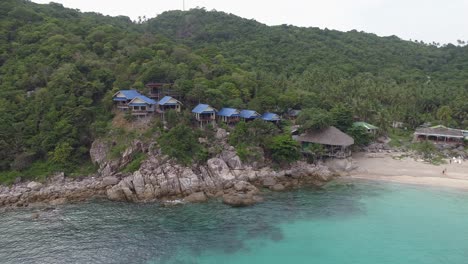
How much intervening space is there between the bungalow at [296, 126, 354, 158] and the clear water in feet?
24.7

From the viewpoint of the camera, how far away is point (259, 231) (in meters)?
25.0

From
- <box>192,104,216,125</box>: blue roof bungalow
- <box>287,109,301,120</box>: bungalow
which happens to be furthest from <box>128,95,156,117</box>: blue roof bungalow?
<box>287,109,301,120</box>: bungalow

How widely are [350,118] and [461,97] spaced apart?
24.3 meters

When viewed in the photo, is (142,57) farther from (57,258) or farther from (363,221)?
(363,221)

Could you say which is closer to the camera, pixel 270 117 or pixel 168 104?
pixel 168 104

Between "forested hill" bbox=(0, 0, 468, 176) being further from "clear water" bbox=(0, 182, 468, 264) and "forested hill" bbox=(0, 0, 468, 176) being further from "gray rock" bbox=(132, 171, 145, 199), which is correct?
"clear water" bbox=(0, 182, 468, 264)

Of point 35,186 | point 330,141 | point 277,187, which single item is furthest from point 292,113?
point 35,186

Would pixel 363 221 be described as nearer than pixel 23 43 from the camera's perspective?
Yes

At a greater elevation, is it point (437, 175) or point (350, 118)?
point (350, 118)

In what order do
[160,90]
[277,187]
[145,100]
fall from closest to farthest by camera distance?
[277,187]
[145,100]
[160,90]

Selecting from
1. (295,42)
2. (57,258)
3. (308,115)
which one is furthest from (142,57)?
(295,42)

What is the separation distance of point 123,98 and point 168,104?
546cm

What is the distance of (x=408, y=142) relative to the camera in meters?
44.5

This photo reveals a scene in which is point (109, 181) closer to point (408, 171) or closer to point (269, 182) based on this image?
point (269, 182)
